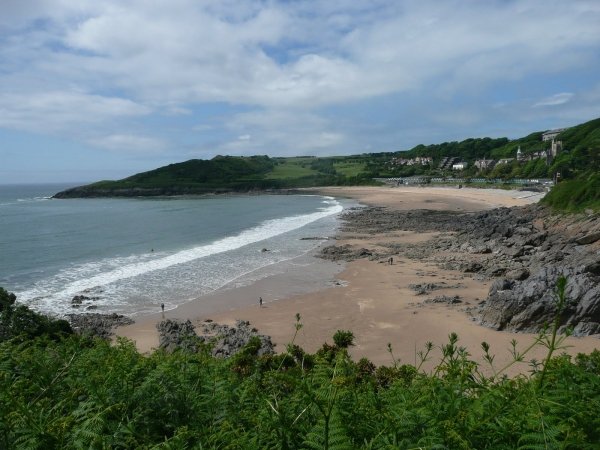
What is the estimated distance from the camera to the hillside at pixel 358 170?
104 m

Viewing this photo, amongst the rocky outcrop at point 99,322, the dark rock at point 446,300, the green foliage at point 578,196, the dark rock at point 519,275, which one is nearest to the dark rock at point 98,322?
the rocky outcrop at point 99,322

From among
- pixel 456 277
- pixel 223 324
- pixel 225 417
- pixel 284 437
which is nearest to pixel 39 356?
pixel 225 417

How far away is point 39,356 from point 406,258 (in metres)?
28.7

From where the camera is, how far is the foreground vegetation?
2854 millimetres

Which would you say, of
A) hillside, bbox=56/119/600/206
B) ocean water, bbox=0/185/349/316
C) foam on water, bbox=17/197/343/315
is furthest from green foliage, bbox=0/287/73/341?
hillside, bbox=56/119/600/206

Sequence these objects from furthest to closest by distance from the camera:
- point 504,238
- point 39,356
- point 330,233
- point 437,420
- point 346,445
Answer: point 330,233, point 504,238, point 39,356, point 437,420, point 346,445

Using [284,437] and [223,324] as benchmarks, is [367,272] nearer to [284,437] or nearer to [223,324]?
[223,324]

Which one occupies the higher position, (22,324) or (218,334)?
(22,324)

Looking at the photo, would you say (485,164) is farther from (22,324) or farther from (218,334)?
(22,324)

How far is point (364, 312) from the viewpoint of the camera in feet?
66.4

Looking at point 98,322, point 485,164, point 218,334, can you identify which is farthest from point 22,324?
point 485,164

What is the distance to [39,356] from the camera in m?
5.54

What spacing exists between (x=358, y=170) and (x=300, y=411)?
155939 mm

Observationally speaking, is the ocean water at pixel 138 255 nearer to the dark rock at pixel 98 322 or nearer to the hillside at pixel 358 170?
the dark rock at pixel 98 322
